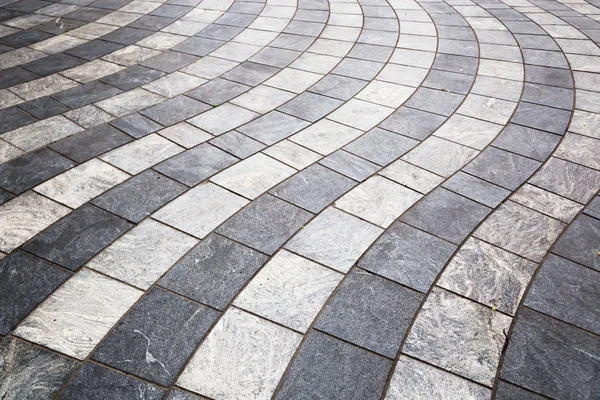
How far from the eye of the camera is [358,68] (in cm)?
730

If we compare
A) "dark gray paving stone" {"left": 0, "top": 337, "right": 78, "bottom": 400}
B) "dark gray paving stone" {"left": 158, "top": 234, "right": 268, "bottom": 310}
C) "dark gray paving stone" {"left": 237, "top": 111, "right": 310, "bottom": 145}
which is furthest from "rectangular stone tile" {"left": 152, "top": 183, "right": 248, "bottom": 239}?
"dark gray paving stone" {"left": 0, "top": 337, "right": 78, "bottom": 400}

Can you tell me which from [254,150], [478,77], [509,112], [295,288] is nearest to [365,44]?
[478,77]

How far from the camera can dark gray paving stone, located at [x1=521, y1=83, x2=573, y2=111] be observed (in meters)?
6.38

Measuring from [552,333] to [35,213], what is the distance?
4523 mm

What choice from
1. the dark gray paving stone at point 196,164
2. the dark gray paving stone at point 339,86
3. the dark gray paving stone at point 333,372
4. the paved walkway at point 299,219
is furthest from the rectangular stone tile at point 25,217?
the dark gray paving stone at point 339,86

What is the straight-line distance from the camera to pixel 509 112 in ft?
20.4

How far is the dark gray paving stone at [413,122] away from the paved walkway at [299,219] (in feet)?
0.10

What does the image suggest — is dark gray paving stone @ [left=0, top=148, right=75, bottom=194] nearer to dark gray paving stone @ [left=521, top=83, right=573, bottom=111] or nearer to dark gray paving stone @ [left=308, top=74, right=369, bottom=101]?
dark gray paving stone @ [left=308, top=74, right=369, bottom=101]

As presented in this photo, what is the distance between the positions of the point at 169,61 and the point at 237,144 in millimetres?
2771

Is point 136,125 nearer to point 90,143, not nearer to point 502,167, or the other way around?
point 90,143

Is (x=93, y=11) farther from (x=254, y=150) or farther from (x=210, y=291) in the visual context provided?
(x=210, y=291)

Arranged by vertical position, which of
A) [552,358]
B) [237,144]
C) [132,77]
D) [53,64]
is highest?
[53,64]

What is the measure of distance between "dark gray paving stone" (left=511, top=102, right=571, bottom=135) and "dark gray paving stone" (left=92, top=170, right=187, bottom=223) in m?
4.26

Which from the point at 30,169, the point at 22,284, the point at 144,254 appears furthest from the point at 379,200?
A: the point at 30,169
